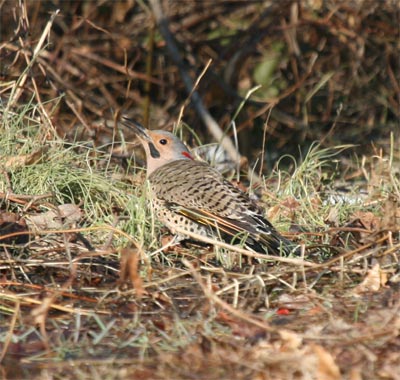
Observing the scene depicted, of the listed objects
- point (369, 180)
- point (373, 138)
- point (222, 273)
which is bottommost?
point (373, 138)

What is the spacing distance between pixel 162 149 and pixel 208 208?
108cm

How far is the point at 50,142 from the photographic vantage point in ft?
17.5

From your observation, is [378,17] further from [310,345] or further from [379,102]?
[310,345]

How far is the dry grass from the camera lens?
329 centimetres

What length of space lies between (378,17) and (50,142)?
4509 mm

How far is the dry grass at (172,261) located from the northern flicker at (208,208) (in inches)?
4.6

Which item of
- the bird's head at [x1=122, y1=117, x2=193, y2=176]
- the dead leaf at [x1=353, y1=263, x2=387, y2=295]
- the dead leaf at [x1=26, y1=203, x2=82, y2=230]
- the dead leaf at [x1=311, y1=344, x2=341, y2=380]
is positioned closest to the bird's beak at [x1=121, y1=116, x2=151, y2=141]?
the bird's head at [x1=122, y1=117, x2=193, y2=176]

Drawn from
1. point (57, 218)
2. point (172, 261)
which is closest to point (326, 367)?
point (172, 261)

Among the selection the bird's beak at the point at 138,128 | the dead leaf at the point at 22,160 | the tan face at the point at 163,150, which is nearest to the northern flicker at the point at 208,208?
the tan face at the point at 163,150

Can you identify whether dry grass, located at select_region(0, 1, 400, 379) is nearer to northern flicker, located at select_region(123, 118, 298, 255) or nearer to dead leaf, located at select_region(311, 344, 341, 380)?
dead leaf, located at select_region(311, 344, 341, 380)

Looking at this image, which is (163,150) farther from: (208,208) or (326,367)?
(326,367)

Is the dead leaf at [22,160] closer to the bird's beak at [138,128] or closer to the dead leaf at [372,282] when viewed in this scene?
the bird's beak at [138,128]

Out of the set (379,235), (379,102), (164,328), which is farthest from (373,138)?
(164,328)

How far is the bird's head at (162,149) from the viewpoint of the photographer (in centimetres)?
567
